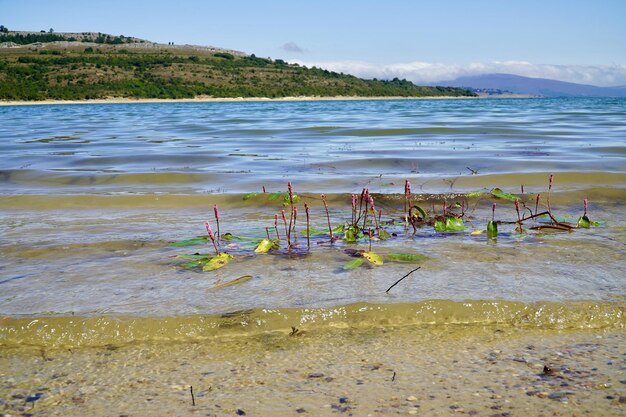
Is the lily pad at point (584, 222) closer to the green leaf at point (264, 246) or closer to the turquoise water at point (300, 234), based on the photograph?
the turquoise water at point (300, 234)

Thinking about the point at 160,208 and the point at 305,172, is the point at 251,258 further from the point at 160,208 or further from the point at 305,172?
the point at 305,172

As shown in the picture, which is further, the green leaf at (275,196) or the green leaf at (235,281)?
the green leaf at (275,196)

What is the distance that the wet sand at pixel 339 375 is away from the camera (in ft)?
6.49

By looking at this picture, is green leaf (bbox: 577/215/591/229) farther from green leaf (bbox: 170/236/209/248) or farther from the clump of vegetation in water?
green leaf (bbox: 170/236/209/248)

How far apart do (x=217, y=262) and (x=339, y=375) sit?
149cm

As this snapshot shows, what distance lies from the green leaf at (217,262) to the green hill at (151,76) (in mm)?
79047

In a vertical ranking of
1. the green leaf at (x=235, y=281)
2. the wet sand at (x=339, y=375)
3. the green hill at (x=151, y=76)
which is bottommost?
the wet sand at (x=339, y=375)

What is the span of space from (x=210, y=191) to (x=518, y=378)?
16.1 ft

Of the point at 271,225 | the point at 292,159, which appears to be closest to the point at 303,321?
the point at 271,225

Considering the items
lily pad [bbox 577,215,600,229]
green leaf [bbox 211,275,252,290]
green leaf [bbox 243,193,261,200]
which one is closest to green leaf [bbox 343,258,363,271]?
green leaf [bbox 211,275,252,290]

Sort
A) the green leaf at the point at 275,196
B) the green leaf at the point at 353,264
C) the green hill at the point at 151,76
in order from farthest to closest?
the green hill at the point at 151,76
the green leaf at the point at 275,196
the green leaf at the point at 353,264

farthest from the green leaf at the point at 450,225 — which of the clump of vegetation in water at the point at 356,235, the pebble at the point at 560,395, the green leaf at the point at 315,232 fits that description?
the pebble at the point at 560,395

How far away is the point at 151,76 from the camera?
91688 mm

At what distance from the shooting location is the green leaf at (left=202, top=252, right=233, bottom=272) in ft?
11.3
